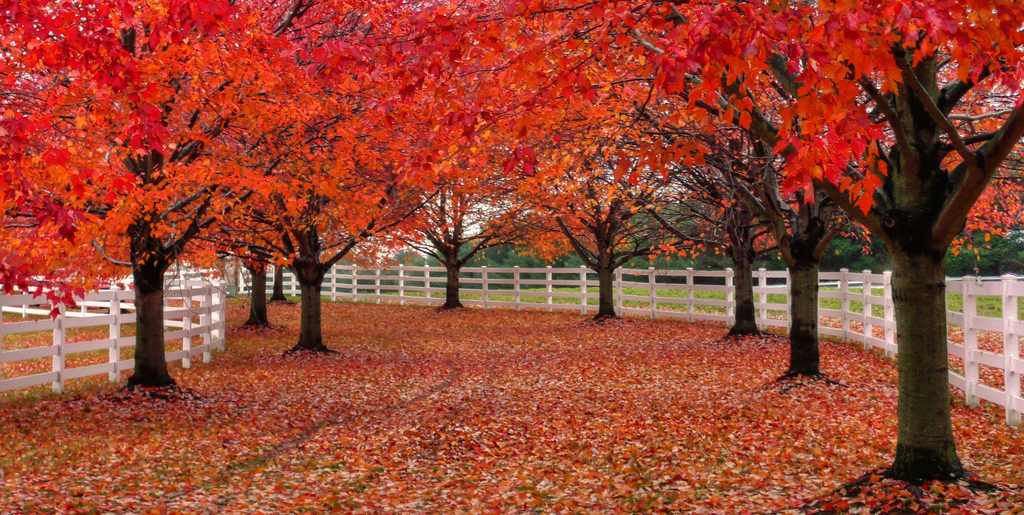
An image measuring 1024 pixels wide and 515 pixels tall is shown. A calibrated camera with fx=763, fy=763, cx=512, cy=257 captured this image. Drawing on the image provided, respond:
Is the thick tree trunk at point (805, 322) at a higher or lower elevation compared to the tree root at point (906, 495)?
higher

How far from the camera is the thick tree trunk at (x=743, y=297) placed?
15.4 m

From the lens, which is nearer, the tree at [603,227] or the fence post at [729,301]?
the tree at [603,227]

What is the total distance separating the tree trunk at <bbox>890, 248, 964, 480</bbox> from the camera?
4996 mm

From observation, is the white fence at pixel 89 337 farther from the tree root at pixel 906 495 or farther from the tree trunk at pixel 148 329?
the tree root at pixel 906 495

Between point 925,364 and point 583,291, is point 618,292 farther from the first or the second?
point 925,364

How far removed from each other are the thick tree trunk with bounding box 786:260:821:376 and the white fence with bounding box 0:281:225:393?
8.26 meters

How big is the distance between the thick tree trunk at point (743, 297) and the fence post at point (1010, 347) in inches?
306

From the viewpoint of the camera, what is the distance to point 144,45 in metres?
8.89

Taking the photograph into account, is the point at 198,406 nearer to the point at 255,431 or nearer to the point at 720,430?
the point at 255,431

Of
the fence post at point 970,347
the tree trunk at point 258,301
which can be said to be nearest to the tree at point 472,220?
the tree trunk at point 258,301

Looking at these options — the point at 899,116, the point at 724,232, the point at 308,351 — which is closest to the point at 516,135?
the point at 899,116

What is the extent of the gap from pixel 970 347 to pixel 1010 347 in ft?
2.84

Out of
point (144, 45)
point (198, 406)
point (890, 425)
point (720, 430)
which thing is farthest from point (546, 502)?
point (144, 45)

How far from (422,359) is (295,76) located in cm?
662
